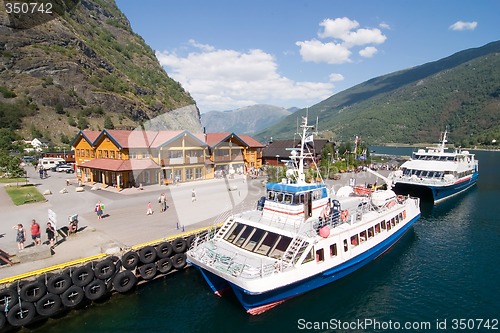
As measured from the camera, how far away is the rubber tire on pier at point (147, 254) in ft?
63.7

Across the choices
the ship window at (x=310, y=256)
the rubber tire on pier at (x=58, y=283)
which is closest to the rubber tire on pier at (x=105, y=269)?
the rubber tire on pier at (x=58, y=283)

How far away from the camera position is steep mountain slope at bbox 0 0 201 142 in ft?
330

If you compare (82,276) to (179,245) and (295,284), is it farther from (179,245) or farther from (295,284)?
(295,284)

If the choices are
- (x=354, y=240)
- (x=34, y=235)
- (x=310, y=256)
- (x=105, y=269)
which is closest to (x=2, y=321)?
(x=105, y=269)

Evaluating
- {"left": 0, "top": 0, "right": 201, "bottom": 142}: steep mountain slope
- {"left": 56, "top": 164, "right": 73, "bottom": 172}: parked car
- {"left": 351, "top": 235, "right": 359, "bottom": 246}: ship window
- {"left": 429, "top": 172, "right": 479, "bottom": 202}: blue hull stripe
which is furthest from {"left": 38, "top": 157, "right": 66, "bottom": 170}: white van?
{"left": 429, "top": 172, "right": 479, "bottom": 202}: blue hull stripe

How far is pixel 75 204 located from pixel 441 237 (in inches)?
1490

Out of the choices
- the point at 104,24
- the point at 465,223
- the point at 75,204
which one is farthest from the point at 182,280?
the point at 104,24

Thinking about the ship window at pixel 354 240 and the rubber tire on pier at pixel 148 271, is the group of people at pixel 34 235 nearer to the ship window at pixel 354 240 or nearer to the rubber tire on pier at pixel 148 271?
the rubber tire on pier at pixel 148 271

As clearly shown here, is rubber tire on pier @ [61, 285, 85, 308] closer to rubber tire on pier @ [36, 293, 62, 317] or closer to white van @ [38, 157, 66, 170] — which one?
rubber tire on pier @ [36, 293, 62, 317]

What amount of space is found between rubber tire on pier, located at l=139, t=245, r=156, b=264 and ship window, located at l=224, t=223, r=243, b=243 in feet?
15.8

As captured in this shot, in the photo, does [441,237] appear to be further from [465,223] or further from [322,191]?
[322,191]

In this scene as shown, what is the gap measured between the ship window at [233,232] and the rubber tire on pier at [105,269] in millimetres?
7096

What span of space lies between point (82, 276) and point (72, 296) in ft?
3.51

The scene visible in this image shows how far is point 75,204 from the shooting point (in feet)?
108
